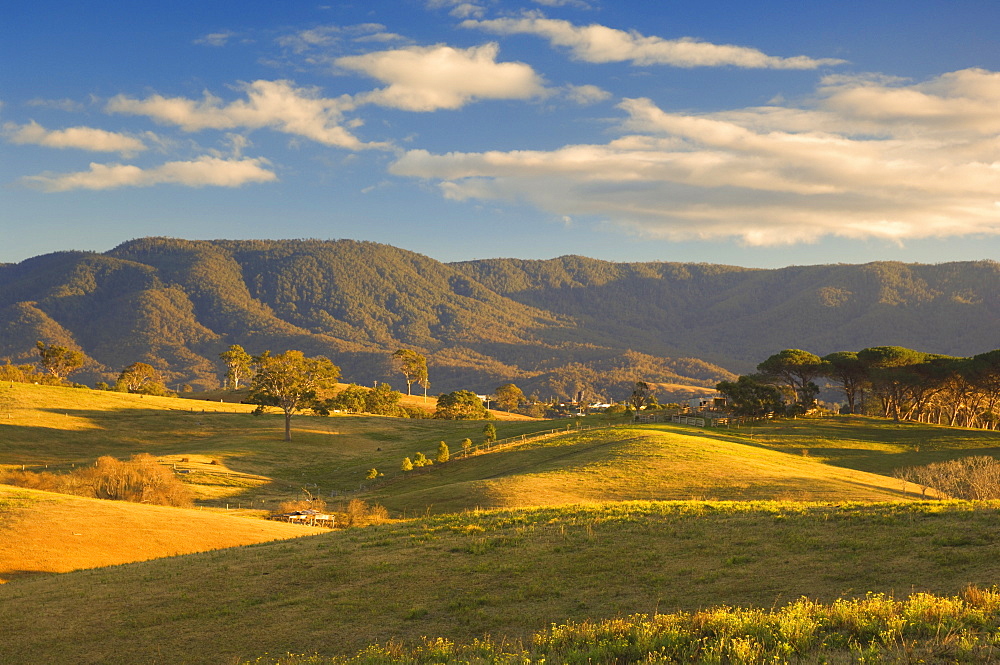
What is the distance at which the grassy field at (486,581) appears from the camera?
16656 mm

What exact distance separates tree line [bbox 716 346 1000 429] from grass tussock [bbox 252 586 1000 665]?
93250mm

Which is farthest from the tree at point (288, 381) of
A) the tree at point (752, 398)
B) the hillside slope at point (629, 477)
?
the tree at point (752, 398)

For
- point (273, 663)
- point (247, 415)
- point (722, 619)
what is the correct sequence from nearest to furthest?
point (722, 619), point (273, 663), point (247, 415)

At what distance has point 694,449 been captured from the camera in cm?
6375

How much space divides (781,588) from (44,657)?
54.1 feet

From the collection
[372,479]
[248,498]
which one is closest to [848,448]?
[372,479]

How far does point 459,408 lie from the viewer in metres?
151

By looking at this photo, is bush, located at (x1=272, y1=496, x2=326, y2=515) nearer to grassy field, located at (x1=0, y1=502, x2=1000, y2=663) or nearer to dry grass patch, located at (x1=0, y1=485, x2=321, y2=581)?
dry grass patch, located at (x1=0, y1=485, x2=321, y2=581)

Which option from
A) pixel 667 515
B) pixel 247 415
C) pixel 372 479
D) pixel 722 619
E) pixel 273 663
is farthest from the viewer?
pixel 247 415

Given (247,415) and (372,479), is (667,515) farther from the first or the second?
(247,415)

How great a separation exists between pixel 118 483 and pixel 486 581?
43055mm

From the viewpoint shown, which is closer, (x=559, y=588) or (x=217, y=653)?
(x=217, y=653)

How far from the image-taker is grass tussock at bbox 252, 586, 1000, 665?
10.5m

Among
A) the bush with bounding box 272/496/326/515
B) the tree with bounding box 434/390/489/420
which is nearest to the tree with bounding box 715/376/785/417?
the tree with bounding box 434/390/489/420
